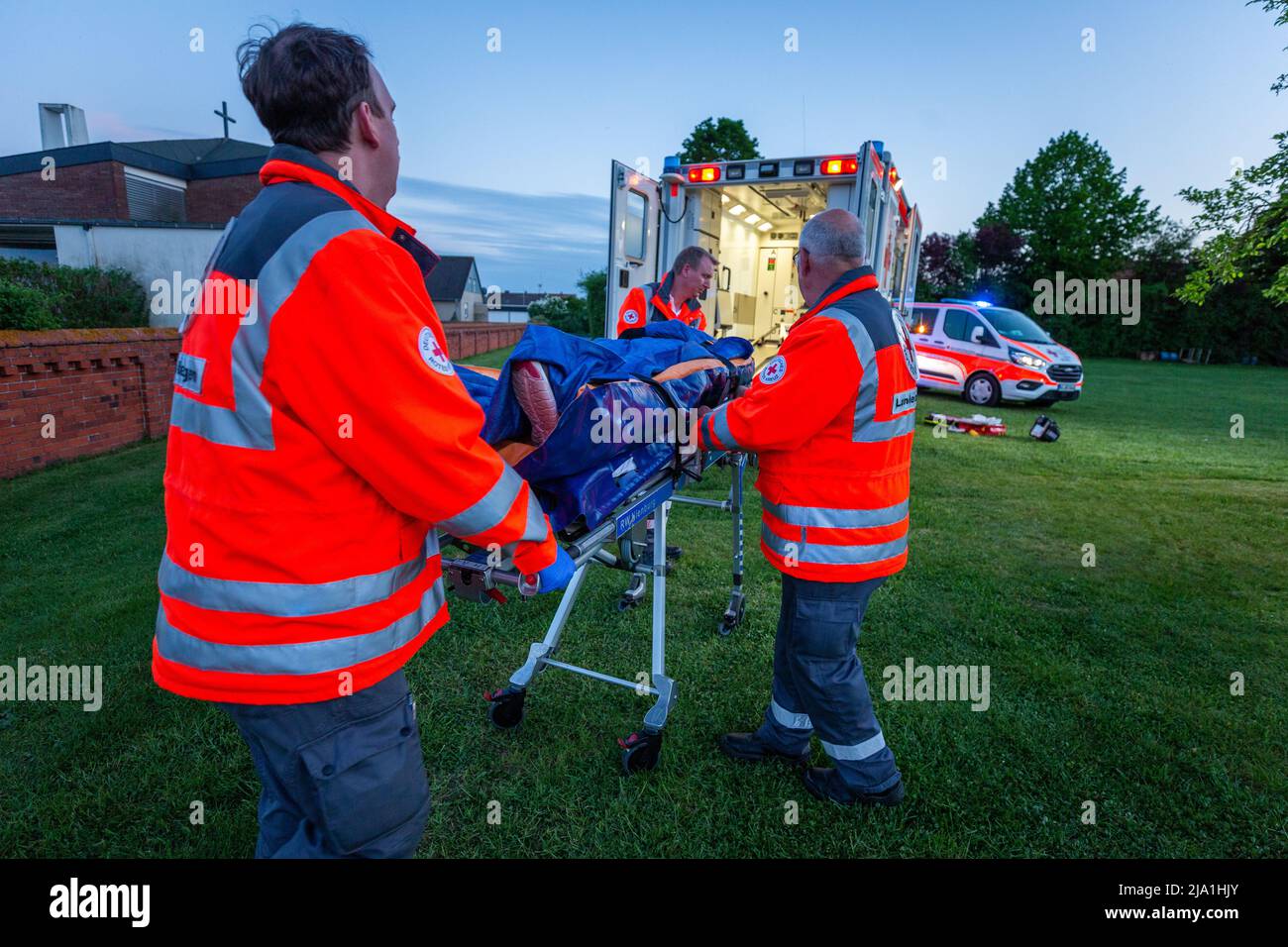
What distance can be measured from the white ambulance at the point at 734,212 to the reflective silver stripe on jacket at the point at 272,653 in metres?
5.84

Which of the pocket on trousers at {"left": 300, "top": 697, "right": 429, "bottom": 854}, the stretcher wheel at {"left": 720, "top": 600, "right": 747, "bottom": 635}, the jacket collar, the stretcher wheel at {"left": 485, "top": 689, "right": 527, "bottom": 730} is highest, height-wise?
the jacket collar

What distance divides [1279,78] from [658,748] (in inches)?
261

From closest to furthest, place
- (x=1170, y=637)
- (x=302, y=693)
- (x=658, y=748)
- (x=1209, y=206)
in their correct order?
1. (x=302, y=693)
2. (x=658, y=748)
3. (x=1170, y=637)
4. (x=1209, y=206)

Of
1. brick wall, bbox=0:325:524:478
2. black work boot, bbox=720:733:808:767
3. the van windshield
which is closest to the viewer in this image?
black work boot, bbox=720:733:808:767

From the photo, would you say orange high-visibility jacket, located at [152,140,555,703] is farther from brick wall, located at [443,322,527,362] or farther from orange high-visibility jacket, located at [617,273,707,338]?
brick wall, located at [443,322,527,362]

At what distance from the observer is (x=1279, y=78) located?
5031 millimetres

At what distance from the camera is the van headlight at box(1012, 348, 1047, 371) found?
12609 millimetres

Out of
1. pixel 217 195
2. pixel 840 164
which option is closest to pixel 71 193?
pixel 217 195

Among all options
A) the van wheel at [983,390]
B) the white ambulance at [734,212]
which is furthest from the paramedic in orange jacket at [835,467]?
the van wheel at [983,390]

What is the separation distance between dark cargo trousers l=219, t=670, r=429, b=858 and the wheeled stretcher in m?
0.45

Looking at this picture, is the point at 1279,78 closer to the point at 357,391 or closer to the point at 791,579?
the point at 791,579

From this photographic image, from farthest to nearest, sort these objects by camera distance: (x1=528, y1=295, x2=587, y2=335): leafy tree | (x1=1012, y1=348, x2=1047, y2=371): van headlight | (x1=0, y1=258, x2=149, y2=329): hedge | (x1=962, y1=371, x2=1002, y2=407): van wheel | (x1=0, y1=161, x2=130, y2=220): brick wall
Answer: (x1=528, y1=295, x2=587, y2=335): leafy tree → (x1=0, y1=161, x2=130, y2=220): brick wall → (x1=962, y1=371, x2=1002, y2=407): van wheel → (x1=1012, y1=348, x2=1047, y2=371): van headlight → (x1=0, y1=258, x2=149, y2=329): hedge

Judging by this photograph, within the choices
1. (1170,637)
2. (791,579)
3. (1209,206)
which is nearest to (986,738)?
(791,579)

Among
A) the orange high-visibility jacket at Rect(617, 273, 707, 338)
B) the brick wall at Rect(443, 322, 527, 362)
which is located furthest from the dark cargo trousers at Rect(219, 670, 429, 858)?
the brick wall at Rect(443, 322, 527, 362)
